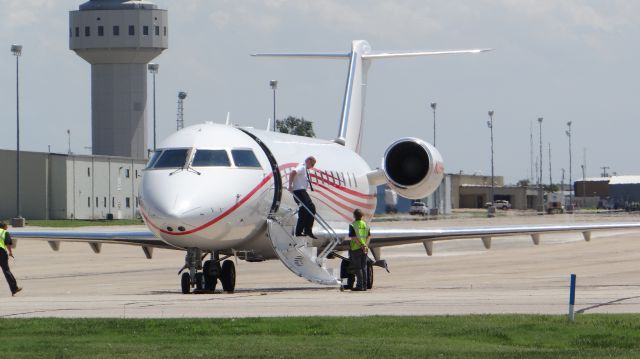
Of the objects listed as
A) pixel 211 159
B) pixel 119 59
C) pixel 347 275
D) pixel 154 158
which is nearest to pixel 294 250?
pixel 347 275

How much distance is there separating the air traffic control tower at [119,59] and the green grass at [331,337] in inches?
4839

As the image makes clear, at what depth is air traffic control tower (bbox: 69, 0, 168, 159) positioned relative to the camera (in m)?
Result: 141

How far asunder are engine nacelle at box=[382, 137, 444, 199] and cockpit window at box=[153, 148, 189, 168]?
719cm

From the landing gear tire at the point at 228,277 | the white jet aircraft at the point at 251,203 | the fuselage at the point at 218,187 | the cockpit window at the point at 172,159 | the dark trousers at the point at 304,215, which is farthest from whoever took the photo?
the dark trousers at the point at 304,215

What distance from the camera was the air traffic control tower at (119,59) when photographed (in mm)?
140875

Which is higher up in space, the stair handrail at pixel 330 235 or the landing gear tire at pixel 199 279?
the stair handrail at pixel 330 235

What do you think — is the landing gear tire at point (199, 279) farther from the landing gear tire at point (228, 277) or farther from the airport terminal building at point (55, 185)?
the airport terminal building at point (55, 185)

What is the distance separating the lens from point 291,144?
30422mm

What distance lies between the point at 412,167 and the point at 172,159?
783 centimetres

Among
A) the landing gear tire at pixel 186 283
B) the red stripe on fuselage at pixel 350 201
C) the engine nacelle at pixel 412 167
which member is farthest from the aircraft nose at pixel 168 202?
the engine nacelle at pixel 412 167

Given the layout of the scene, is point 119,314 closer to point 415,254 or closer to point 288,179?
point 288,179

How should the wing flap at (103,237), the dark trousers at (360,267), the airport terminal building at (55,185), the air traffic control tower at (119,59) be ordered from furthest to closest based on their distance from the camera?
the air traffic control tower at (119,59), the airport terminal building at (55,185), the wing flap at (103,237), the dark trousers at (360,267)

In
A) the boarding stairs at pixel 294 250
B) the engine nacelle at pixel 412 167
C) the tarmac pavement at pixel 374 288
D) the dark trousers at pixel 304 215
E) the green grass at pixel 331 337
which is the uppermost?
the engine nacelle at pixel 412 167

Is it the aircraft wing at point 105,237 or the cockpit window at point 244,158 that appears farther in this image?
the aircraft wing at point 105,237
